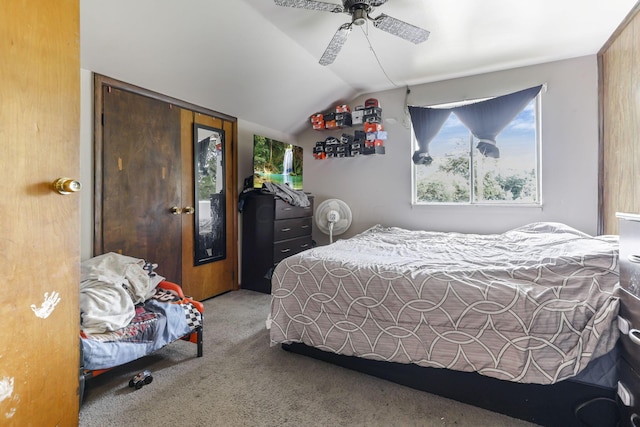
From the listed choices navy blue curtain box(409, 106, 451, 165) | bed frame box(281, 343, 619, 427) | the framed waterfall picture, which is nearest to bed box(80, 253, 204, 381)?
bed frame box(281, 343, 619, 427)

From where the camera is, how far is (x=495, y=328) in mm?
1394

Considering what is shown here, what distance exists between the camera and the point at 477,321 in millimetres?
1425

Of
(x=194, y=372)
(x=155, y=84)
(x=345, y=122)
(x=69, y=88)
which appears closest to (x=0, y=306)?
(x=69, y=88)

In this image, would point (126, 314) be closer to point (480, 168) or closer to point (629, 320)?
point (629, 320)

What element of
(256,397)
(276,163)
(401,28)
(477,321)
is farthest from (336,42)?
(256,397)

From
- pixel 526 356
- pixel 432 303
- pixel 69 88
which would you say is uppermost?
pixel 69 88

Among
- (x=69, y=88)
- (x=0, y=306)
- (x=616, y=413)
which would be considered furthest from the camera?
(x=616, y=413)

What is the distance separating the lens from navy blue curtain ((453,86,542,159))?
10.3 ft

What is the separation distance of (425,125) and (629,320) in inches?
114

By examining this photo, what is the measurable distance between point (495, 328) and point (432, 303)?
11.3 inches

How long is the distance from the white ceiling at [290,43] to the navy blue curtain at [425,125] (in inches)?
15.9

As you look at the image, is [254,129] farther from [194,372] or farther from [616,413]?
[616,413]

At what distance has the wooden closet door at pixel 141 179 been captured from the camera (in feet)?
7.68

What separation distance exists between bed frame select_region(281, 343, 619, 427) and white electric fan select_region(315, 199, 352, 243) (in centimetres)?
205
